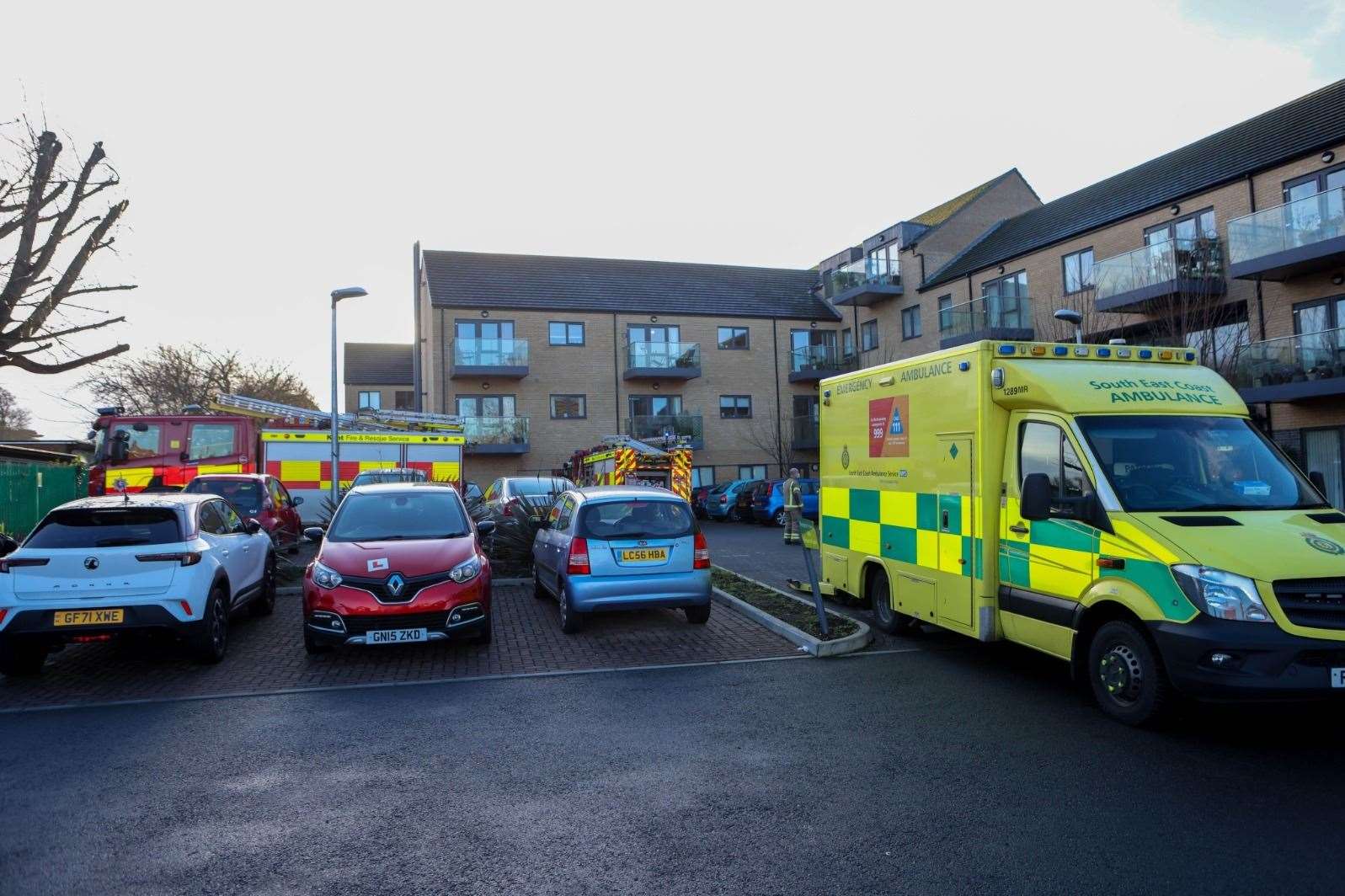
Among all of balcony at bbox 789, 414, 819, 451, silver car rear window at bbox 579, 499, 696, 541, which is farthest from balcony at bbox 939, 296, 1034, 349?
silver car rear window at bbox 579, 499, 696, 541

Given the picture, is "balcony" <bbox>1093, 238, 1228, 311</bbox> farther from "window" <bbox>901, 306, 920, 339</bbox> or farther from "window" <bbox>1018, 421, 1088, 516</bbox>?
"window" <bbox>1018, 421, 1088, 516</bbox>

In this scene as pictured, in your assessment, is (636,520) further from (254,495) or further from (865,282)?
(865,282)

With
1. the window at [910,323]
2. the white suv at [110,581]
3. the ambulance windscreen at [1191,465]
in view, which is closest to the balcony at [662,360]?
the window at [910,323]

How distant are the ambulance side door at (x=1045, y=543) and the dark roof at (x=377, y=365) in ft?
162

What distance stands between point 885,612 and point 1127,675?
10.9 feet

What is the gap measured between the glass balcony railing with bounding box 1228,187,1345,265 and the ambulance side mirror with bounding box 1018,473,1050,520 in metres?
16.2

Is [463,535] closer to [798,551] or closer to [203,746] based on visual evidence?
[203,746]

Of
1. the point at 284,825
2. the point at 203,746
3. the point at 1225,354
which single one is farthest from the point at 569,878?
the point at 1225,354

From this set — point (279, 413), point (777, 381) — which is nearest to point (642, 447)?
point (279, 413)

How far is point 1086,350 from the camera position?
7.05m

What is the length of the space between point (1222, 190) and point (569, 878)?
24.2 metres

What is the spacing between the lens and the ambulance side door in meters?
6.20

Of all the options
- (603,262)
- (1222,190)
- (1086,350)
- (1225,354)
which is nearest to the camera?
(1086,350)

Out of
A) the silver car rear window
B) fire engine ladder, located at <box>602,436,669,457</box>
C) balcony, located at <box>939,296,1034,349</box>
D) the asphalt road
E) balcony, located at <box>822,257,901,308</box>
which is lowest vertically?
the asphalt road
